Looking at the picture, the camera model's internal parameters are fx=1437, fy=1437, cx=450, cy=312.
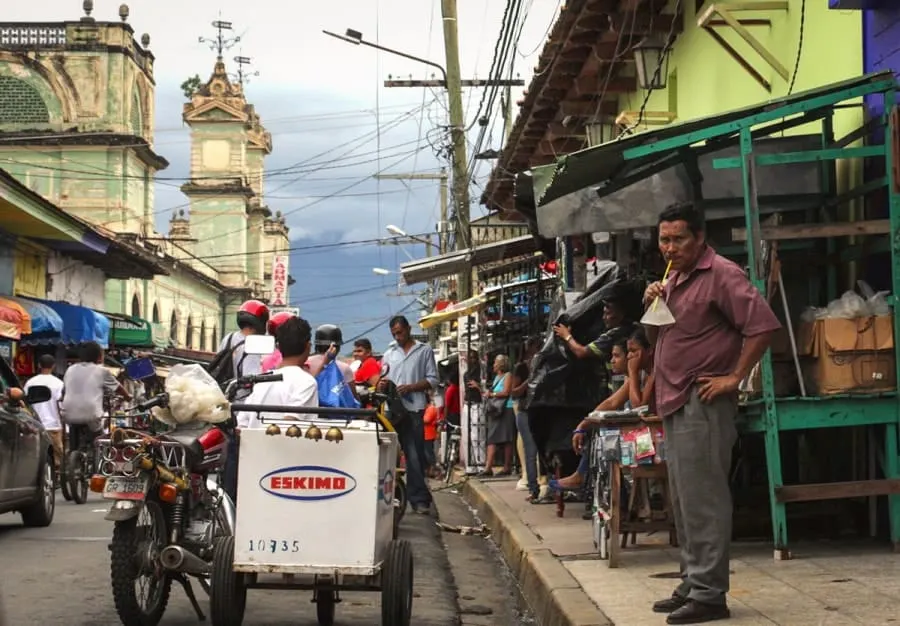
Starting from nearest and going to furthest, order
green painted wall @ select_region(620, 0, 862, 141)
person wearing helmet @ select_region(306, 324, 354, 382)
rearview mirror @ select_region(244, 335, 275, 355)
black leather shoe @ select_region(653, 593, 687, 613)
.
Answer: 1. black leather shoe @ select_region(653, 593, 687, 613)
2. rearview mirror @ select_region(244, 335, 275, 355)
3. person wearing helmet @ select_region(306, 324, 354, 382)
4. green painted wall @ select_region(620, 0, 862, 141)

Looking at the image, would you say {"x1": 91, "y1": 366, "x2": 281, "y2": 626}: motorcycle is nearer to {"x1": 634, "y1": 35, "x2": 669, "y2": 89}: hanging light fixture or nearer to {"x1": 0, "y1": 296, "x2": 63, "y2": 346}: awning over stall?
{"x1": 634, "y1": 35, "x2": 669, "y2": 89}: hanging light fixture

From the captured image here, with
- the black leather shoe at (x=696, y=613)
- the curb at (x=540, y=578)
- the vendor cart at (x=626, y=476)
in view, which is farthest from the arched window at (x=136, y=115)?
the black leather shoe at (x=696, y=613)

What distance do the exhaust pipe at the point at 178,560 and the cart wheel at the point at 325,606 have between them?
70 cm

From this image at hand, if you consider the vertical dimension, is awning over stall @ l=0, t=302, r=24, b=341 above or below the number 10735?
above

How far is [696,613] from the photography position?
6664 millimetres

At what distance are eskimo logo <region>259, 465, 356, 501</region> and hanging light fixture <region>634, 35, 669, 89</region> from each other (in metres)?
8.01

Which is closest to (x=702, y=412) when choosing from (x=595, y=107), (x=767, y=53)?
(x=767, y=53)

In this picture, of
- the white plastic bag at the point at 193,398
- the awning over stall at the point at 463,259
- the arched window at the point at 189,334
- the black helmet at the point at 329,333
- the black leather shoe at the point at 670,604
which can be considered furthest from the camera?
the arched window at the point at 189,334

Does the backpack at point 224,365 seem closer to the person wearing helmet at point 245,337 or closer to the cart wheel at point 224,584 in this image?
the person wearing helmet at point 245,337

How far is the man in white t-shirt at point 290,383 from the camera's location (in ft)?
25.1

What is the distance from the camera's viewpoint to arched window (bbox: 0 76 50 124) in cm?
4725

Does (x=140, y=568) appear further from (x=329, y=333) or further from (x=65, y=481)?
(x=65, y=481)

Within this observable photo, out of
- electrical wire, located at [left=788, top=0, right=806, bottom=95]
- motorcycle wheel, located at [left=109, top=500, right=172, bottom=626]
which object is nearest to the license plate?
motorcycle wheel, located at [left=109, top=500, right=172, bottom=626]

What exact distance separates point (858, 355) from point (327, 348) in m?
4.62
